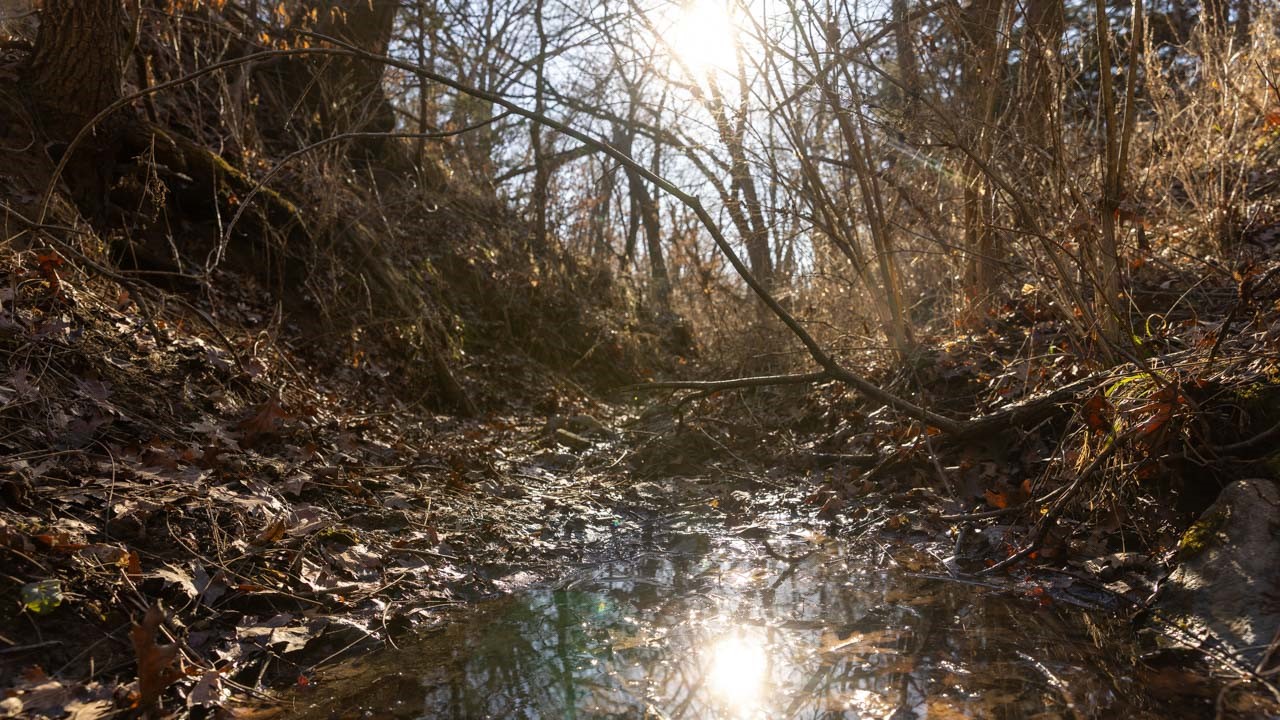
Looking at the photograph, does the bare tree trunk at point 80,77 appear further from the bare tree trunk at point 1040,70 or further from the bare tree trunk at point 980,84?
the bare tree trunk at point 1040,70

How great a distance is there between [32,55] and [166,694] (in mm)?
4654

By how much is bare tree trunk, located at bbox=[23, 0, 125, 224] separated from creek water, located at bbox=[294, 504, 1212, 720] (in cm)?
403

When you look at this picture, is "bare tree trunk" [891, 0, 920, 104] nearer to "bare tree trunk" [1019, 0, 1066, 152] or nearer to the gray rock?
"bare tree trunk" [1019, 0, 1066, 152]

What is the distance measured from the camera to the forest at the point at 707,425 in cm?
230

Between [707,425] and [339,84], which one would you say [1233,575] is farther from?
[339,84]

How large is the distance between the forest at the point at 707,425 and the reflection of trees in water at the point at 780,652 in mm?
18

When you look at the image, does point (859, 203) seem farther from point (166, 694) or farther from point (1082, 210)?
point (166, 694)

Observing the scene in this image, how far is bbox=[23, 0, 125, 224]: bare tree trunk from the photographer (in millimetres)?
4520

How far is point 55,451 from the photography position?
9.07 feet

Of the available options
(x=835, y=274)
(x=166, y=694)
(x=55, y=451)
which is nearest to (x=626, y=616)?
(x=166, y=694)

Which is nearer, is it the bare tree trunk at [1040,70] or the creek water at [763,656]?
the creek water at [763,656]

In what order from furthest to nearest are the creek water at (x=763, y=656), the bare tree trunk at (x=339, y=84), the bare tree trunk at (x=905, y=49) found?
the bare tree trunk at (x=339, y=84) → the bare tree trunk at (x=905, y=49) → the creek water at (x=763, y=656)

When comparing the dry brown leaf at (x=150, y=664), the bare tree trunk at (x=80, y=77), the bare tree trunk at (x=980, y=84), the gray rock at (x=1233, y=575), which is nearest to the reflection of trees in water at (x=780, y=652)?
the gray rock at (x=1233, y=575)

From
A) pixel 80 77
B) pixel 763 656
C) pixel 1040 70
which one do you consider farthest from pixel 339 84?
pixel 763 656
